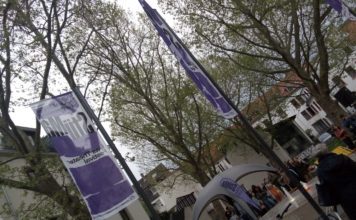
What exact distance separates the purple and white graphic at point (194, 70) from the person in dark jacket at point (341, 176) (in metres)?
2.77

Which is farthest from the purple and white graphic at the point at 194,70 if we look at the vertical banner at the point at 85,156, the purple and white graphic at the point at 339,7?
the purple and white graphic at the point at 339,7

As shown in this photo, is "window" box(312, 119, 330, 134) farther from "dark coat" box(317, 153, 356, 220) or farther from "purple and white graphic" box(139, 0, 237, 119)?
"dark coat" box(317, 153, 356, 220)

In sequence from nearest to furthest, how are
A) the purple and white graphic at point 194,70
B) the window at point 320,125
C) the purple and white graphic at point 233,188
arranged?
1. the purple and white graphic at point 194,70
2. the purple and white graphic at point 233,188
3. the window at point 320,125

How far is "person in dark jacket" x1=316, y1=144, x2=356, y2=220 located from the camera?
17.5 feet

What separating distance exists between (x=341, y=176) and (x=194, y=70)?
392 centimetres

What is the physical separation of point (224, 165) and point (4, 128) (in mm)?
34611

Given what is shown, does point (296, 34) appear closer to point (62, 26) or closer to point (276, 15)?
point (276, 15)

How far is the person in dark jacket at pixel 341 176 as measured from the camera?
5324 millimetres

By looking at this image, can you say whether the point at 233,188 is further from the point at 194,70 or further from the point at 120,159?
the point at 120,159

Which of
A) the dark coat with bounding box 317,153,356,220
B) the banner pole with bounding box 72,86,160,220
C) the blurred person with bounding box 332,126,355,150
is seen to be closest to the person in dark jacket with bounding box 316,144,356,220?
the dark coat with bounding box 317,153,356,220

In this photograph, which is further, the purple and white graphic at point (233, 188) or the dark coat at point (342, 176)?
the purple and white graphic at point (233, 188)

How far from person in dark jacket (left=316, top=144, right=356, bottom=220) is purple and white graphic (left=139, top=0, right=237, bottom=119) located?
2.77 metres

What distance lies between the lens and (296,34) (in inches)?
664

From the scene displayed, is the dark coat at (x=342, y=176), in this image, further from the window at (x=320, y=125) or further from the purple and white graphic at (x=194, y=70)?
the window at (x=320, y=125)
